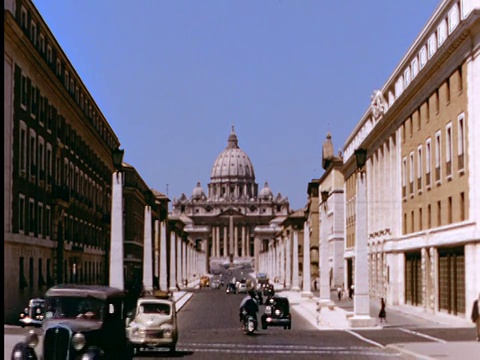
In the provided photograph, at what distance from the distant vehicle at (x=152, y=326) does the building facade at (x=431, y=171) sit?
1656 centimetres

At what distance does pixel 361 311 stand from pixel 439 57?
55.0 feet

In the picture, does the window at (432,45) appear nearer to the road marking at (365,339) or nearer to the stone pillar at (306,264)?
the stone pillar at (306,264)

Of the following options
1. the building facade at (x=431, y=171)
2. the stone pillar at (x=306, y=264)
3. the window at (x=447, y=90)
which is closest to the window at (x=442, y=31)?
the building facade at (x=431, y=171)

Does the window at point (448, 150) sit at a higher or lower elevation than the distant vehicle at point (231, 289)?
higher

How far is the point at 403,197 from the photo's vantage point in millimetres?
72562

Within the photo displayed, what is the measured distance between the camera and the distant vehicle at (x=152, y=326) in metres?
29.8

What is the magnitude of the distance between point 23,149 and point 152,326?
78.0ft

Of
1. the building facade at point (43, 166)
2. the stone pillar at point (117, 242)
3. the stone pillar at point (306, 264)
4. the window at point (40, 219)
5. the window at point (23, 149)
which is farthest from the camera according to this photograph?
the stone pillar at point (306, 264)

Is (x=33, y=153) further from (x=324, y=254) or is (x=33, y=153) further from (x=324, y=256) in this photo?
(x=324, y=256)

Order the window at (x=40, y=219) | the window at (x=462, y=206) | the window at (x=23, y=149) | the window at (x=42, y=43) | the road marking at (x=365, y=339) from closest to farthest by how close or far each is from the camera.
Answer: the road marking at (x=365, y=339) → the window at (x=23, y=149) → the window at (x=462, y=206) → the window at (x=40, y=219) → the window at (x=42, y=43)

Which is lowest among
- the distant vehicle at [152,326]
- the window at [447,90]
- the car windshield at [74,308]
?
the distant vehicle at [152,326]

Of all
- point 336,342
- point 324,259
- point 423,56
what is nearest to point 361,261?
point 336,342

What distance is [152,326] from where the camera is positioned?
2995cm

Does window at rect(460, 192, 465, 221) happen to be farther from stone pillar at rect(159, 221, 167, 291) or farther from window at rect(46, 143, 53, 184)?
stone pillar at rect(159, 221, 167, 291)
